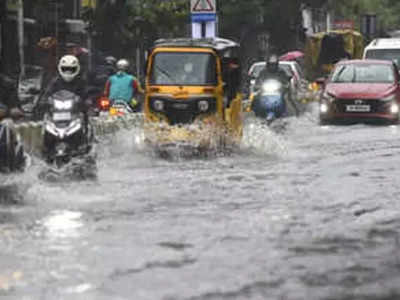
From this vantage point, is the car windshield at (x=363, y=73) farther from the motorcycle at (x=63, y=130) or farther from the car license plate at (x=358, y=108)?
the motorcycle at (x=63, y=130)

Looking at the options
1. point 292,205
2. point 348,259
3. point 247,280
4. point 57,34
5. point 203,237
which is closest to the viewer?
point 247,280

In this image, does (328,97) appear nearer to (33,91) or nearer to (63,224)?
(33,91)

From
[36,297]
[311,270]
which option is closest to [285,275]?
[311,270]

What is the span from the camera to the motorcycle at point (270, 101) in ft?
93.0

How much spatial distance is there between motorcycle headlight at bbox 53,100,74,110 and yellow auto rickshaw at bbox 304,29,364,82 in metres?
40.8

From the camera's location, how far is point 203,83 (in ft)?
69.2

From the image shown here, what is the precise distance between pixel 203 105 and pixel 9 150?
747 cm

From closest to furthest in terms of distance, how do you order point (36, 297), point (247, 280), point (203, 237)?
point (36, 297), point (247, 280), point (203, 237)

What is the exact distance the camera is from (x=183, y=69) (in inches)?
837

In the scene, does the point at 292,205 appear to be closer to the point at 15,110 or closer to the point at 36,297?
the point at 15,110

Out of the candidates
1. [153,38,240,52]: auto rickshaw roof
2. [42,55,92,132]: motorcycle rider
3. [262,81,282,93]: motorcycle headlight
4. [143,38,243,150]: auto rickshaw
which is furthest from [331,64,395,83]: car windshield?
[42,55,92,132]: motorcycle rider

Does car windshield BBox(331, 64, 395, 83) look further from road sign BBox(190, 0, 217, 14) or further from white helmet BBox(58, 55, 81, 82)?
white helmet BBox(58, 55, 81, 82)

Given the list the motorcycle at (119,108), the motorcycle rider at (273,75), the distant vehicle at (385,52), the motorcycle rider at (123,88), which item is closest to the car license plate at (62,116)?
the motorcycle at (119,108)

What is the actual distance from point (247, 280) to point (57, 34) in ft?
150
